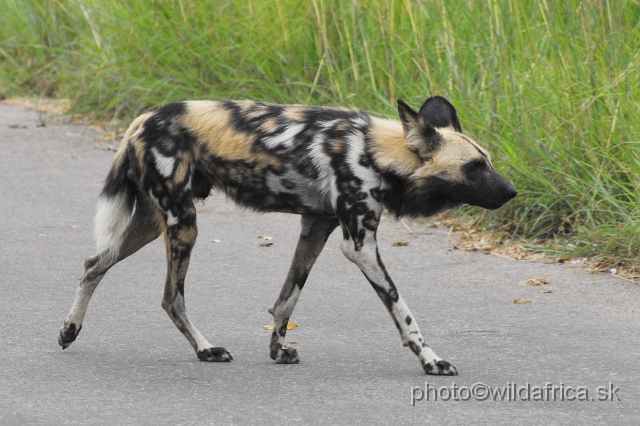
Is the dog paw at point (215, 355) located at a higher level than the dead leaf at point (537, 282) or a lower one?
higher

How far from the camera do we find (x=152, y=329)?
526 centimetres

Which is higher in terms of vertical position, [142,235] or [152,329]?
[142,235]

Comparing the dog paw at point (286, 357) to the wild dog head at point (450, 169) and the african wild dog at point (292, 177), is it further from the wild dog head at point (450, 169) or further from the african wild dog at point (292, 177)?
the wild dog head at point (450, 169)

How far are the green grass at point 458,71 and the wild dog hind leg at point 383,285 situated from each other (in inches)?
81.7

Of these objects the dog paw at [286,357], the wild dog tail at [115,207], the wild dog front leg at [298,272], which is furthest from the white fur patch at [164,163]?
the dog paw at [286,357]

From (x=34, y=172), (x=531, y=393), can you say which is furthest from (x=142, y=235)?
(x=34, y=172)

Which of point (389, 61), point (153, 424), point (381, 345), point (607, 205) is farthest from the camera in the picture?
point (389, 61)

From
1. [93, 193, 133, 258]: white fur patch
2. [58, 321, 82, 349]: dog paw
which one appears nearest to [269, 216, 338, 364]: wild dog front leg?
[93, 193, 133, 258]: white fur patch

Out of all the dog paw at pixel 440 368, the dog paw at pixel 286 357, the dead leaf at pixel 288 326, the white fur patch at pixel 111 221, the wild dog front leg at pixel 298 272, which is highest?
the white fur patch at pixel 111 221

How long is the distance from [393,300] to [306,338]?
0.71 m

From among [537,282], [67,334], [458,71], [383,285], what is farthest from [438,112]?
[458,71]

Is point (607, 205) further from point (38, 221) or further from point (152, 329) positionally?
point (38, 221)

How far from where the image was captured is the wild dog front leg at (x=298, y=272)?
4.79 metres

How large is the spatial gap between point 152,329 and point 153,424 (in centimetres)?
142
